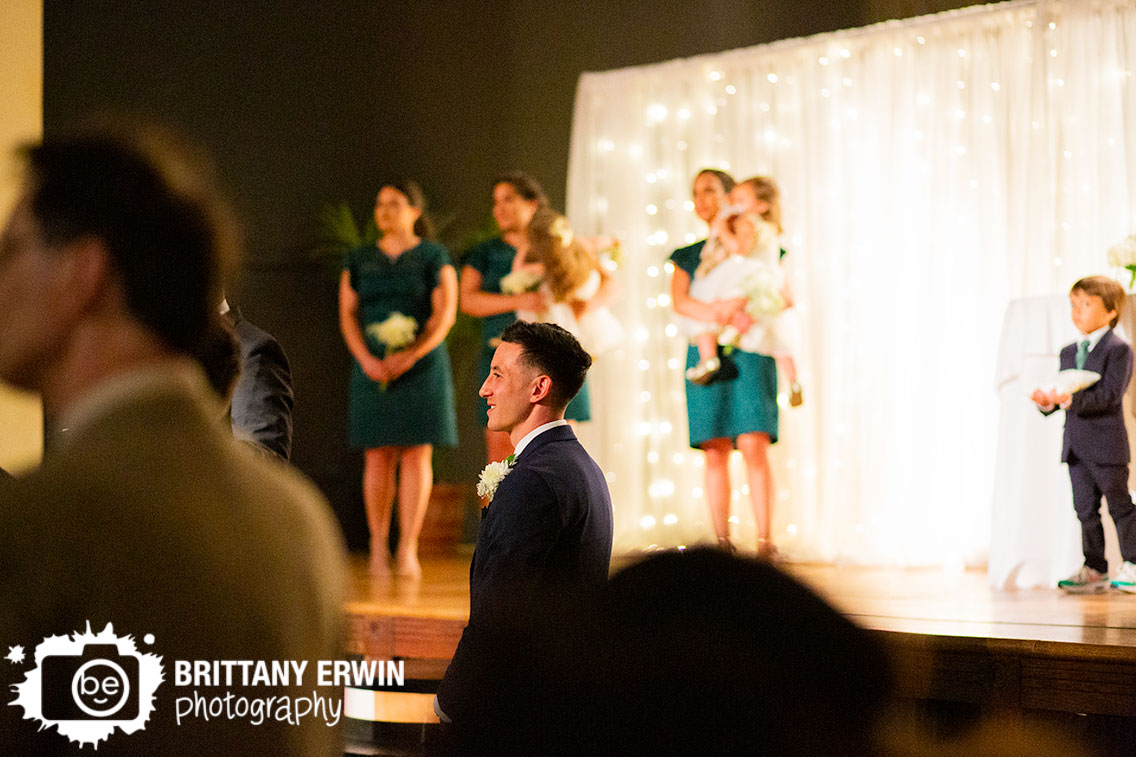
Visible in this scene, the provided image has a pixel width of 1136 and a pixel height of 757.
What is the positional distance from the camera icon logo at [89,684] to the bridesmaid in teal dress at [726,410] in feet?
14.9

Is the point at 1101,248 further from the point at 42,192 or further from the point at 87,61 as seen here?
the point at 42,192

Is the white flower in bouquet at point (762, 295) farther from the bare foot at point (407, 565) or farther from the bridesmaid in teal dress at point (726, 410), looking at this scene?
the bare foot at point (407, 565)

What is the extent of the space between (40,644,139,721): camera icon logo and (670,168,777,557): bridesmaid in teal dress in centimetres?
456

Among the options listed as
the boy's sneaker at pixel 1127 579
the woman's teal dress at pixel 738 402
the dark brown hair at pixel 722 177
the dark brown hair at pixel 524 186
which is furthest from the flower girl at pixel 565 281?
the boy's sneaker at pixel 1127 579

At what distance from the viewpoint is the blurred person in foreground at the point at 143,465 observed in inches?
32.2

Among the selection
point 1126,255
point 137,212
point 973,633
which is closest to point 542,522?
point 973,633

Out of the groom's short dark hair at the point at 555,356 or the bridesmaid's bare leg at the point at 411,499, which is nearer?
the groom's short dark hair at the point at 555,356

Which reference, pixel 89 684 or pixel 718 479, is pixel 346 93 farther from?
pixel 89 684

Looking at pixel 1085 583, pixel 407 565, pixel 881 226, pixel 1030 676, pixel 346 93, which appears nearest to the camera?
pixel 1030 676

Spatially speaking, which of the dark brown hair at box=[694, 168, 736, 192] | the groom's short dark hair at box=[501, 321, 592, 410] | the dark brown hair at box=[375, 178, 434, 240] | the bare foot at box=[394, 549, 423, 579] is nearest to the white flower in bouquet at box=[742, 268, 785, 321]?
the dark brown hair at box=[694, 168, 736, 192]

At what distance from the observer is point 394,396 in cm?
533

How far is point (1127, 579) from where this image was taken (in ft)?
14.9

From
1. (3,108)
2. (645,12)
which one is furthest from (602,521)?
(645,12)

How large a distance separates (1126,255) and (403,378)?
3.14m
